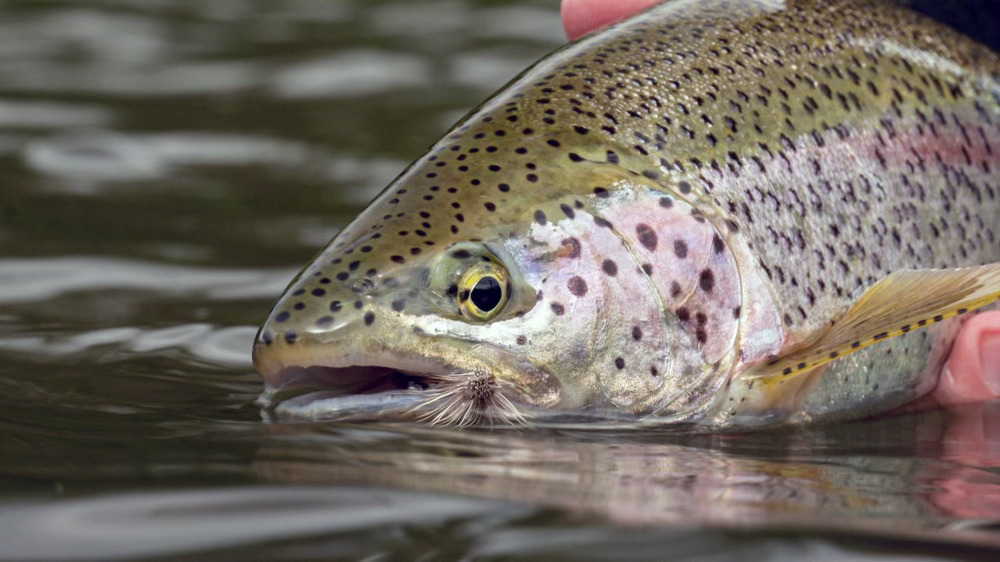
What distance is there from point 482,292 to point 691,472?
750 mm

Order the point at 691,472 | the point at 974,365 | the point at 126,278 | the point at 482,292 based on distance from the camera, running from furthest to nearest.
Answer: the point at 126,278 < the point at 974,365 < the point at 482,292 < the point at 691,472

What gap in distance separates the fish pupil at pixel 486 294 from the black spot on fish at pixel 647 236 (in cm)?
41

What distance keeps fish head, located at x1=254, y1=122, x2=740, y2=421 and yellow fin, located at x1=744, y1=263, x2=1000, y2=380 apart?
0.20 meters

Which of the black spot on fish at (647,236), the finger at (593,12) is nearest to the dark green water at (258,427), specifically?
the black spot on fish at (647,236)

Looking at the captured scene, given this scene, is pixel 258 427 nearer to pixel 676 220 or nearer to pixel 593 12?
pixel 676 220

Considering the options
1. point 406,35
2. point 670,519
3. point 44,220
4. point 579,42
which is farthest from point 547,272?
point 406,35

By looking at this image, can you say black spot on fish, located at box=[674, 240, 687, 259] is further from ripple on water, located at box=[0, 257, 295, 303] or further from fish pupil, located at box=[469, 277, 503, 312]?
ripple on water, located at box=[0, 257, 295, 303]

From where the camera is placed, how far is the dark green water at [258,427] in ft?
7.07

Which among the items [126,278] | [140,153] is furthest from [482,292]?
[140,153]

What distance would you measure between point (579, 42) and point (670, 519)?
78.2 inches

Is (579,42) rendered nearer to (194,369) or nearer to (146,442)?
(194,369)

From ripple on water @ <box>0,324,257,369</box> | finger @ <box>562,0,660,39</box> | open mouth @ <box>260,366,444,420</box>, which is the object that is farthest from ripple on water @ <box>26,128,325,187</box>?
open mouth @ <box>260,366,444,420</box>

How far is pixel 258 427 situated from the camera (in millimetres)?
2947

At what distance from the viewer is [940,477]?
9.07 feet
